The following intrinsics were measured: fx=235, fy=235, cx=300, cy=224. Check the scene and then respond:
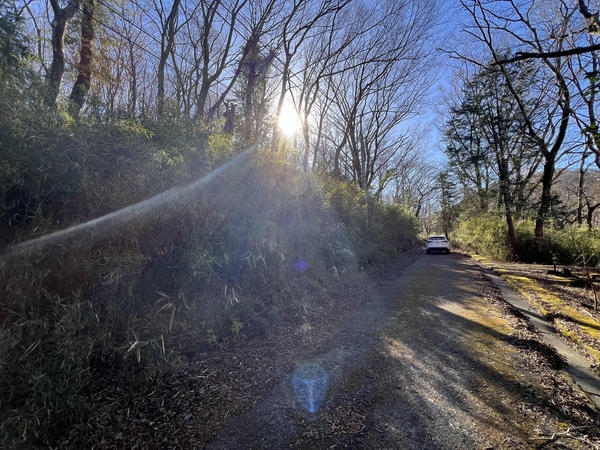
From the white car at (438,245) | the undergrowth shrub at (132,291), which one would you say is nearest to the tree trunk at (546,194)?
the white car at (438,245)

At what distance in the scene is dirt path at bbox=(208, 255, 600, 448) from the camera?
1.44 metres

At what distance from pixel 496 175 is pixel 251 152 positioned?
500 inches

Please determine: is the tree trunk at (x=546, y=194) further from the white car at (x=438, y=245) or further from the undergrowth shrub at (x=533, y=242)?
the white car at (x=438, y=245)

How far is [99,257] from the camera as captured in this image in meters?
1.94

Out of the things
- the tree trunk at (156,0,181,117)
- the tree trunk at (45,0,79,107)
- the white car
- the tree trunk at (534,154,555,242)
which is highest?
the tree trunk at (156,0,181,117)

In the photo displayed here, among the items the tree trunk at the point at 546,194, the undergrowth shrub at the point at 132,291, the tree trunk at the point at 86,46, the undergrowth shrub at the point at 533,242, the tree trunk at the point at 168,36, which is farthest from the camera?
the tree trunk at the point at 546,194

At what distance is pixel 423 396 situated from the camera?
1776mm

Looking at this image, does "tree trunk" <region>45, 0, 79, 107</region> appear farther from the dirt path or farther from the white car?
the white car

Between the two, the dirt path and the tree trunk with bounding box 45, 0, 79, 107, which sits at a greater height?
the tree trunk with bounding box 45, 0, 79, 107

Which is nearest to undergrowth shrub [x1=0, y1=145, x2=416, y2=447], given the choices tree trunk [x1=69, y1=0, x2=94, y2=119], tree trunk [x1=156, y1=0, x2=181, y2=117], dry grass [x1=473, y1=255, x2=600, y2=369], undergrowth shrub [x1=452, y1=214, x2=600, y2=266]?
dry grass [x1=473, y1=255, x2=600, y2=369]

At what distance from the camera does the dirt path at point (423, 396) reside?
4.74 ft

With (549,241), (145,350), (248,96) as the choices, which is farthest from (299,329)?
(549,241)

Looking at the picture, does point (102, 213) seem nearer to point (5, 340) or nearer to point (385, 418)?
point (5, 340)

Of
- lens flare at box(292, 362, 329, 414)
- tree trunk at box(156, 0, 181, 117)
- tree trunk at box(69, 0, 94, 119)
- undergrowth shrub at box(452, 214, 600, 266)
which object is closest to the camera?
lens flare at box(292, 362, 329, 414)
